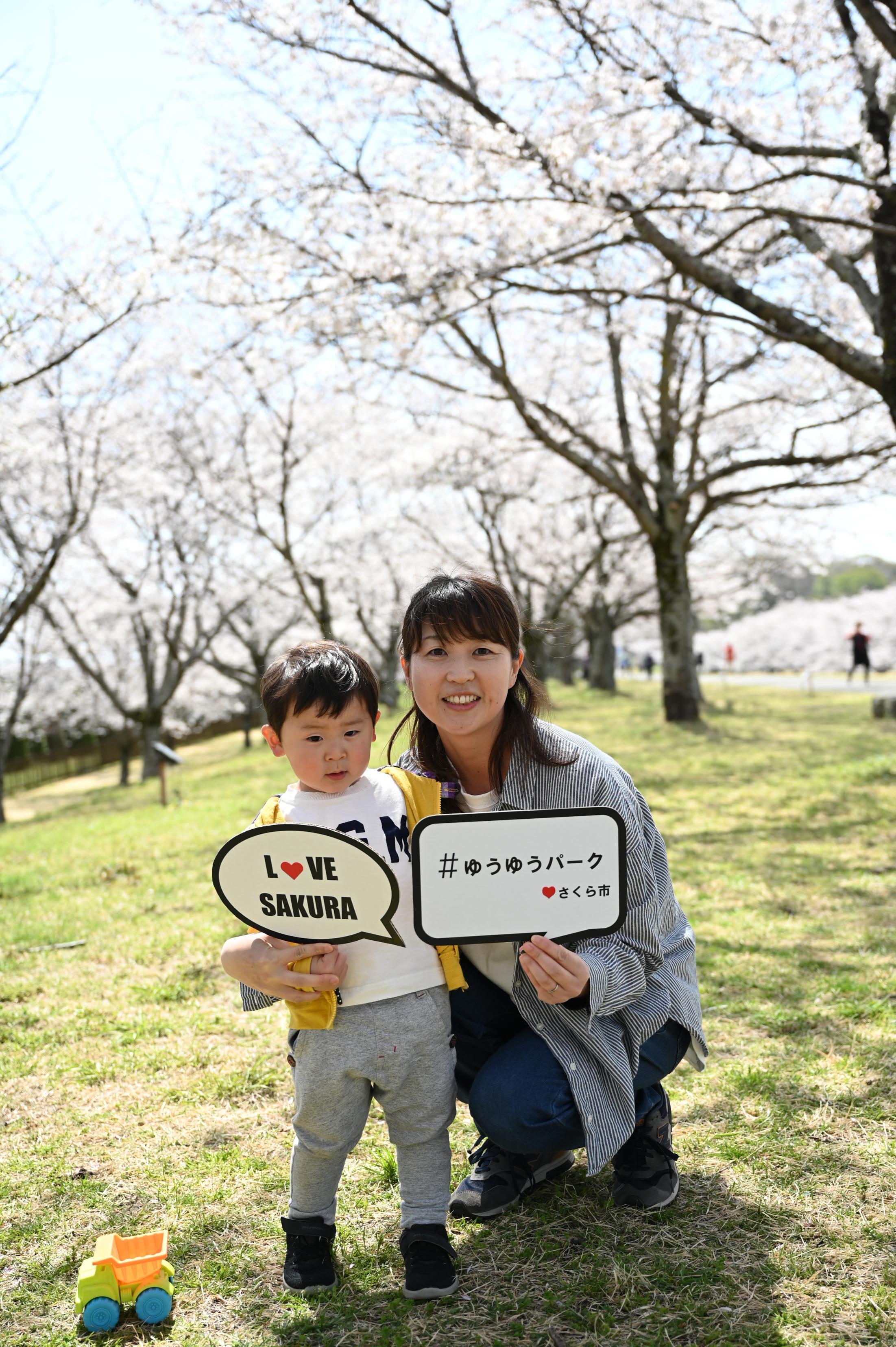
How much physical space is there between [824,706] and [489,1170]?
17022 mm

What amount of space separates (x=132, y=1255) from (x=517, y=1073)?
889mm

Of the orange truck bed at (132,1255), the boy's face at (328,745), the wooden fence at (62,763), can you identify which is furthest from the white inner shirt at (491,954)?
the wooden fence at (62,763)

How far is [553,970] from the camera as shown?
73.0 inches

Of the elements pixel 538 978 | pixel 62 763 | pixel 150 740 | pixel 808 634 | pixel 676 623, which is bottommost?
pixel 62 763

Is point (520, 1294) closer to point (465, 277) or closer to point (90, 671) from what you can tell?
point (465, 277)

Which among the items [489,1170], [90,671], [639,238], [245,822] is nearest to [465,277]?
[639,238]

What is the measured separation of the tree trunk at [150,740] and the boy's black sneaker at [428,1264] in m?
15.8

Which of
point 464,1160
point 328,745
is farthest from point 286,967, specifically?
point 464,1160

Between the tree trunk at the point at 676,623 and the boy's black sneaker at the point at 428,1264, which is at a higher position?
the tree trunk at the point at 676,623

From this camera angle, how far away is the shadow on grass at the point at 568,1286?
1797mm

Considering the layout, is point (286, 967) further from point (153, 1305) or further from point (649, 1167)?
point (649, 1167)

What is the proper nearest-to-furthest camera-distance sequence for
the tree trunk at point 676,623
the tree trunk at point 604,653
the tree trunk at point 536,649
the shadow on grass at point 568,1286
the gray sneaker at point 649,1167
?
the shadow on grass at point 568,1286
the gray sneaker at point 649,1167
the tree trunk at point 536,649
the tree trunk at point 676,623
the tree trunk at point 604,653

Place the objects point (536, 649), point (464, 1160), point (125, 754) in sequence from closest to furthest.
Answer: point (464, 1160) < point (125, 754) < point (536, 649)

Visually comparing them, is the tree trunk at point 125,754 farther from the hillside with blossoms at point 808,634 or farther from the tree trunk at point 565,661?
the hillside with blossoms at point 808,634
